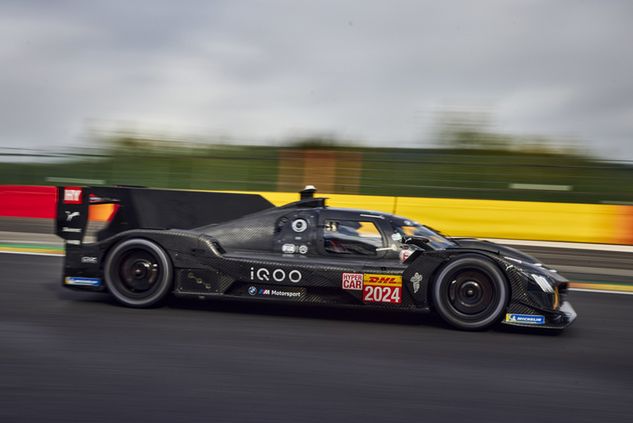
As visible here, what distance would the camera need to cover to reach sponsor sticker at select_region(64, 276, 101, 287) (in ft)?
21.2

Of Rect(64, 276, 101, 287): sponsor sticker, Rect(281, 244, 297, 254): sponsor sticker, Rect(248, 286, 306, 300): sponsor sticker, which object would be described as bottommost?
Rect(64, 276, 101, 287): sponsor sticker

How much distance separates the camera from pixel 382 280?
19.4 feet

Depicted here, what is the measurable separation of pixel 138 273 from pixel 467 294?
313 centimetres

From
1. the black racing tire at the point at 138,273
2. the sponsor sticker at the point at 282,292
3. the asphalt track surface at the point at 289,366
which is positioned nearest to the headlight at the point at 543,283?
the asphalt track surface at the point at 289,366

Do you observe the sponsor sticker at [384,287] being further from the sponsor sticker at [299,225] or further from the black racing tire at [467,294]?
the sponsor sticker at [299,225]

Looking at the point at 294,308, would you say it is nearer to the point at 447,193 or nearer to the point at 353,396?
the point at 353,396

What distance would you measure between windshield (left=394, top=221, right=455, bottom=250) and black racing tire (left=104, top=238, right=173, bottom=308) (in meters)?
2.25

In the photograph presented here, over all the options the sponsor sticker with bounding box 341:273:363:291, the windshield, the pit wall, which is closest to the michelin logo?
the windshield

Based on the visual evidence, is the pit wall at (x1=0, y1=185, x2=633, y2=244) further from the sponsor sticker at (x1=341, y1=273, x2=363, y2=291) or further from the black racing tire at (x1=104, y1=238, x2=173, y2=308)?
the sponsor sticker at (x1=341, y1=273, x2=363, y2=291)

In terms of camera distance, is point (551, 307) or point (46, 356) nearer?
point (46, 356)

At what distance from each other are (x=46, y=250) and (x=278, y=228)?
6.17 metres

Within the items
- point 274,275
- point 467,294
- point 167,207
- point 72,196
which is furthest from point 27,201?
point 467,294

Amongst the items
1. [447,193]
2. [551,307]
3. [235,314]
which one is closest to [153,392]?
[235,314]

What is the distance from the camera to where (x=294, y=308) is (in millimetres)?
6645
